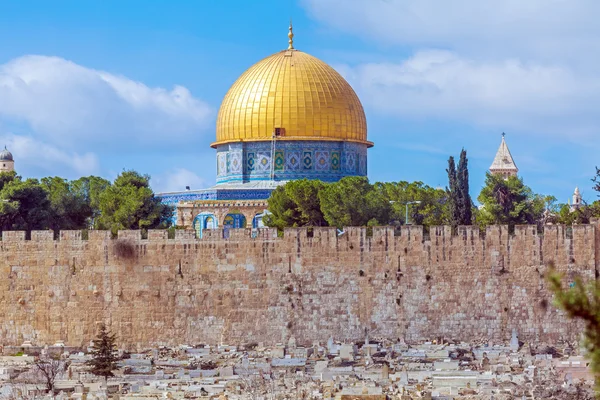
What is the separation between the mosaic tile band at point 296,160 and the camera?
182ft

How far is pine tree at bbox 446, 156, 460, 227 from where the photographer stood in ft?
136

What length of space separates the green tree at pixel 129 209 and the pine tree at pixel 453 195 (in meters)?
10.2

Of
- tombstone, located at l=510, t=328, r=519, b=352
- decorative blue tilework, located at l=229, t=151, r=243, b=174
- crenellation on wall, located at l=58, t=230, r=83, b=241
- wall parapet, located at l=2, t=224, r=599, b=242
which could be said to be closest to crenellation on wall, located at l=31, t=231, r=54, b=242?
wall parapet, located at l=2, t=224, r=599, b=242

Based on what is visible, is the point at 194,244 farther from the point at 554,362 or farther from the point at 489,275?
the point at 554,362

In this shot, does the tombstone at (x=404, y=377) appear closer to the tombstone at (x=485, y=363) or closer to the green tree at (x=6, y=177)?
the tombstone at (x=485, y=363)

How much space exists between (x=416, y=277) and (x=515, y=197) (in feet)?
43.1

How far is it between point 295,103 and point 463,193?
49.2 ft

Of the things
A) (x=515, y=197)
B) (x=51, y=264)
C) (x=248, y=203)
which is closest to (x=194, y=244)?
(x=51, y=264)

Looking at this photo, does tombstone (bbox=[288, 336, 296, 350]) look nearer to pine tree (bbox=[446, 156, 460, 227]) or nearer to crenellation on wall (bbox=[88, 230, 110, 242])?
crenellation on wall (bbox=[88, 230, 110, 242])

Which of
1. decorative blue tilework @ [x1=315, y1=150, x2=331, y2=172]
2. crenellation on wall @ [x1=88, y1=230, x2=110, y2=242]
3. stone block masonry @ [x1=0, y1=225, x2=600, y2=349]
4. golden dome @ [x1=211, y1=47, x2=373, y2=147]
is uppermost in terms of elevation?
golden dome @ [x1=211, y1=47, x2=373, y2=147]

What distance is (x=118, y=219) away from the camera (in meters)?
44.4

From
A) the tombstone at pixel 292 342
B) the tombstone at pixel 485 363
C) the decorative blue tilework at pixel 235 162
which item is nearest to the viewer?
the tombstone at pixel 485 363

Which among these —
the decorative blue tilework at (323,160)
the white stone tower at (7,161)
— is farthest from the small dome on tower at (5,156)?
the decorative blue tilework at (323,160)

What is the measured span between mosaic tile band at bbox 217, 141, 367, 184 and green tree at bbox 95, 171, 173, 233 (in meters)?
9.62
